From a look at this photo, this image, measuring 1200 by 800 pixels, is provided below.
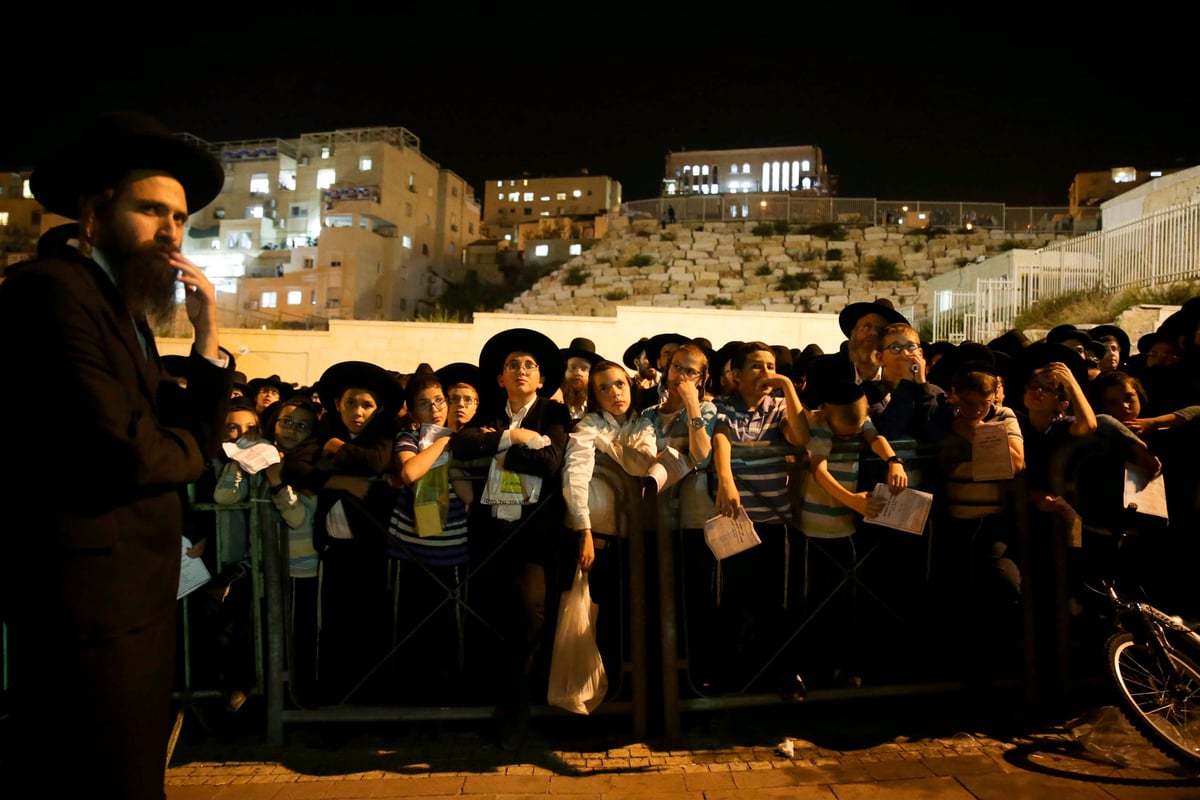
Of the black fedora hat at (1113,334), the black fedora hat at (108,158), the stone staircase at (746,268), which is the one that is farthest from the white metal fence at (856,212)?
the black fedora hat at (108,158)

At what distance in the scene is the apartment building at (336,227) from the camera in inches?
1940

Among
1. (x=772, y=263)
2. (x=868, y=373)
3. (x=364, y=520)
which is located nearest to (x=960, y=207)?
(x=772, y=263)

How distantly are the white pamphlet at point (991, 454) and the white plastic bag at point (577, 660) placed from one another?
2.27 m

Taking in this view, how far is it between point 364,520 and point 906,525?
119 inches

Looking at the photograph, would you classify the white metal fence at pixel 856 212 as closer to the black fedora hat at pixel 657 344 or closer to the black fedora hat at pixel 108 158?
the black fedora hat at pixel 657 344

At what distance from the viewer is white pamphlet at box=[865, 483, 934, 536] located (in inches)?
151

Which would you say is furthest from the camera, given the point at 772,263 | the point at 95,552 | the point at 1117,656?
the point at 772,263

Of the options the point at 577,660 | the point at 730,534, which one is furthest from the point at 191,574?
the point at 730,534

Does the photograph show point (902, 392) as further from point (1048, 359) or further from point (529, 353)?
point (529, 353)

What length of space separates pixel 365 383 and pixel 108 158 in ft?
8.39

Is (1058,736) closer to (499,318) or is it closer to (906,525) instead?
(906,525)

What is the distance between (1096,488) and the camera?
13.3 feet

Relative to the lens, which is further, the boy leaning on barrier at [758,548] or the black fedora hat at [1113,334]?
the black fedora hat at [1113,334]

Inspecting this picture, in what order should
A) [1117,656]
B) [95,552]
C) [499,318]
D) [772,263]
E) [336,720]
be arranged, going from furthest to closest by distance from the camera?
[772,263] → [499,318] → [336,720] → [1117,656] → [95,552]
